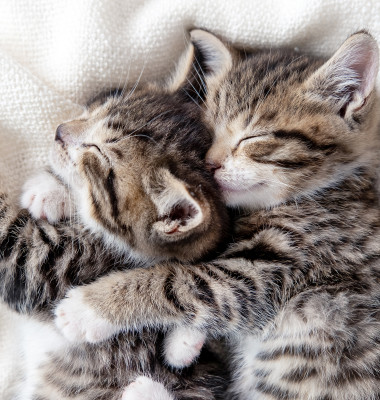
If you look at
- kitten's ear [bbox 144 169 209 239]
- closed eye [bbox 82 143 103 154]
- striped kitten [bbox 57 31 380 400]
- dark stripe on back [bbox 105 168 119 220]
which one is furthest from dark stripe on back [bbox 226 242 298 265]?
closed eye [bbox 82 143 103 154]

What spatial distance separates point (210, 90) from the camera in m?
1.50

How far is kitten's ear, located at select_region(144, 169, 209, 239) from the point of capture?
1.13m

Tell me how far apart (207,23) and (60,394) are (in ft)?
4.06

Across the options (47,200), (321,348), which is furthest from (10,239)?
(321,348)

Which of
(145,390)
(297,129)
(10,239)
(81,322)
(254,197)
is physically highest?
(297,129)

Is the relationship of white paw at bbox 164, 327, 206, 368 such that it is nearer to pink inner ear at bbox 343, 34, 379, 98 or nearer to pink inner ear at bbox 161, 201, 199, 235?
pink inner ear at bbox 161, 201, 199, 235

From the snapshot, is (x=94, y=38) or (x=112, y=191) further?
(x=94, y=38)

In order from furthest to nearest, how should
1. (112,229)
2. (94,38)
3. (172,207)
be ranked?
(94,38), (112,229), (172,207)

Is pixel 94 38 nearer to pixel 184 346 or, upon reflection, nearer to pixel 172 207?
pixel 172 207

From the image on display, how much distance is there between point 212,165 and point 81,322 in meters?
0.57

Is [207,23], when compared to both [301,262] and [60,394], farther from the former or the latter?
[60,394]

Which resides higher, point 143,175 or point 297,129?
point 297,129

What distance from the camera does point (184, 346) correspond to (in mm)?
1285

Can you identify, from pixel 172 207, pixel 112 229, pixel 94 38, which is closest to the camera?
pixel 172 207
